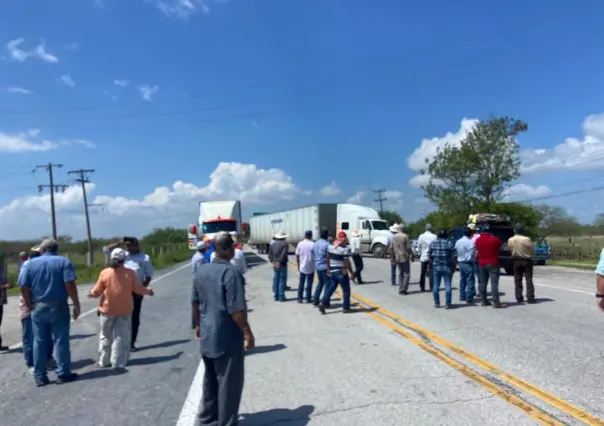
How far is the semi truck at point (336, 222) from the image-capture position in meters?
34.6

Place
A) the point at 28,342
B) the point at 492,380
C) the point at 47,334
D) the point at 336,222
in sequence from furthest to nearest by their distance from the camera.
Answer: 1. the point at 336,222
2. the point at 28,342
3. the point at 47,334
4. the point at 492,380

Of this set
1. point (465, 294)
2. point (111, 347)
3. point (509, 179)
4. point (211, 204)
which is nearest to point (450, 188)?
point (509, 179)

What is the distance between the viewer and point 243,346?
16.0 feet

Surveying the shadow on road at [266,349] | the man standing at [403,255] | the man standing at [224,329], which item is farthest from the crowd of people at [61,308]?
the man standing at [403,255]

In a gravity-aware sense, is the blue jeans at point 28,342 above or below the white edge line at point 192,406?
above

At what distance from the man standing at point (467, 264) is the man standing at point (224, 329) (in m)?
8.52

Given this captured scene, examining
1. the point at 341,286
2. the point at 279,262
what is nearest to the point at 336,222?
the point at 279,262

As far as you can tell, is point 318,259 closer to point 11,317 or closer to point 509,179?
point 11,317

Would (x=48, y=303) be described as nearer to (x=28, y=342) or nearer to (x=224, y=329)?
(x=28, y=342)

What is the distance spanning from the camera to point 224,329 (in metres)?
4.74

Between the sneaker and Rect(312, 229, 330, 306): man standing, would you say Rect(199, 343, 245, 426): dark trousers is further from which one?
Rect(312, 229, 330, 306): man standing

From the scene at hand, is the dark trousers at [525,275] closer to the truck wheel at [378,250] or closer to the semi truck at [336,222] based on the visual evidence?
the semi truck at [336,222]

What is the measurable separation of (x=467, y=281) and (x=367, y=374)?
665 centimetres

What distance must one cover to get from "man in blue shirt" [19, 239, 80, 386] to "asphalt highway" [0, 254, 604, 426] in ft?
0.96
